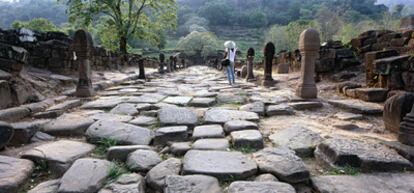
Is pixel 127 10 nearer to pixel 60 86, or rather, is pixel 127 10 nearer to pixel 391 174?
pixel 60 86

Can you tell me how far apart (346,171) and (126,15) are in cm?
2131

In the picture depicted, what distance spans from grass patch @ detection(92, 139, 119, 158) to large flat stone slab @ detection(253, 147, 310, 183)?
129 cm

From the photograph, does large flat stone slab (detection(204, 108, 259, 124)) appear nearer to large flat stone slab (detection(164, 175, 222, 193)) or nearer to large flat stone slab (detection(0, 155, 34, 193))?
large flat stone slab (detection(164, 175, 222, 193))

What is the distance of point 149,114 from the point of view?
4.02m

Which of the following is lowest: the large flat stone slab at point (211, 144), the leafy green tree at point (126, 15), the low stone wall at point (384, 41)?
the large flat stone slab at point (211, 144)

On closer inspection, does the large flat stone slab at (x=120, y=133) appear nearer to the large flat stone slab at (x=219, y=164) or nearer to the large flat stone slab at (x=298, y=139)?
the large flat stone slab at (x=219, y=164)

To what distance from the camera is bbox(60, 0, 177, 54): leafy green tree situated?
19678mm

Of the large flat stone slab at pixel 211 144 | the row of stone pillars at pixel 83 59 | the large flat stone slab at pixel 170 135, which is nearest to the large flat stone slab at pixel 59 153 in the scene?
the large flat stone slab at pixel 170 135

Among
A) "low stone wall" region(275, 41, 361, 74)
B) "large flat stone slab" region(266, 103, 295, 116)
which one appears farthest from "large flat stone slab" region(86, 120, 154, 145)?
"low stone wall" region(275, 41, 361, 74)

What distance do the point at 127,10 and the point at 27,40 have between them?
1643 centimetres

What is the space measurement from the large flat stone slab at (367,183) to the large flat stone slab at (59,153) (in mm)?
1817

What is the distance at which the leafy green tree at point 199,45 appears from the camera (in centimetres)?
5123

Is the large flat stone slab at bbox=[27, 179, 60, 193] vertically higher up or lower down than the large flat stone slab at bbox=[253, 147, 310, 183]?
lower down

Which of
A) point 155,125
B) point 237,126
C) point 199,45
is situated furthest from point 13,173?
point 199,45
